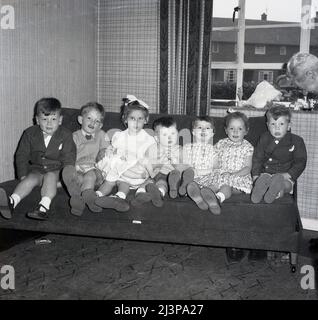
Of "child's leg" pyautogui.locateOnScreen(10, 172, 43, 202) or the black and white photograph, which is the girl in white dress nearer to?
the black and white photograph

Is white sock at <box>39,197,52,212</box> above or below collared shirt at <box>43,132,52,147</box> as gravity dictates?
below

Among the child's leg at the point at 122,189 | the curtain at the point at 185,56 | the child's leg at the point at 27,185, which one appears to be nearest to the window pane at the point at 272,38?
the curtain at the point at 185,56

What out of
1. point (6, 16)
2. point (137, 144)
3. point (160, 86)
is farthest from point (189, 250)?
point (6, 16)

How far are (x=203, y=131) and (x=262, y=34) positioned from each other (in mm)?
1689

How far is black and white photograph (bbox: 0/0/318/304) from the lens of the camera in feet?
8.06

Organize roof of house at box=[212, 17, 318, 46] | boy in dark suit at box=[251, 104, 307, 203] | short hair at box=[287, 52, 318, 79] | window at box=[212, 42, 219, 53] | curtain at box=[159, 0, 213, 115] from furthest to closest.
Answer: window at box=[212, 42, 219, 53] → roof of house at box=[212, 17, 318, 46] → curtain at box=[159, 0, 213, 115] → short hair at box=[287, 52, 318, 79] → boy in dark suit at box=[251, 104, 307, 203]

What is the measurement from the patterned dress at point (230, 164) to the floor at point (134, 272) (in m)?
0.53

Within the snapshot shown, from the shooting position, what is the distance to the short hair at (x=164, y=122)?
3.08 m

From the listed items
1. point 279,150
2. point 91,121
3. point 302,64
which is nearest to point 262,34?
point 302,64

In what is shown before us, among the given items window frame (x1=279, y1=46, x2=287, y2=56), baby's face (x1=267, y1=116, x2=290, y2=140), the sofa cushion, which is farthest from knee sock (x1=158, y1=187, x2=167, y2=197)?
window frame (x1=279, y1=46, x2=287, y2=56)

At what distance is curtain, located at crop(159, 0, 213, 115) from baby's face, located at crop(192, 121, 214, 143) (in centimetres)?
86

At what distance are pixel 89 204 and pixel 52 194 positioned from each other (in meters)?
0.29

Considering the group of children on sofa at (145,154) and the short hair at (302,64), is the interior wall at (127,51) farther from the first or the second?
the short hair at (302,64)

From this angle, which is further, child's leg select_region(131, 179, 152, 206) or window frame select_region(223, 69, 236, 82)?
window frame select_region(223, 69, 236, 82)
